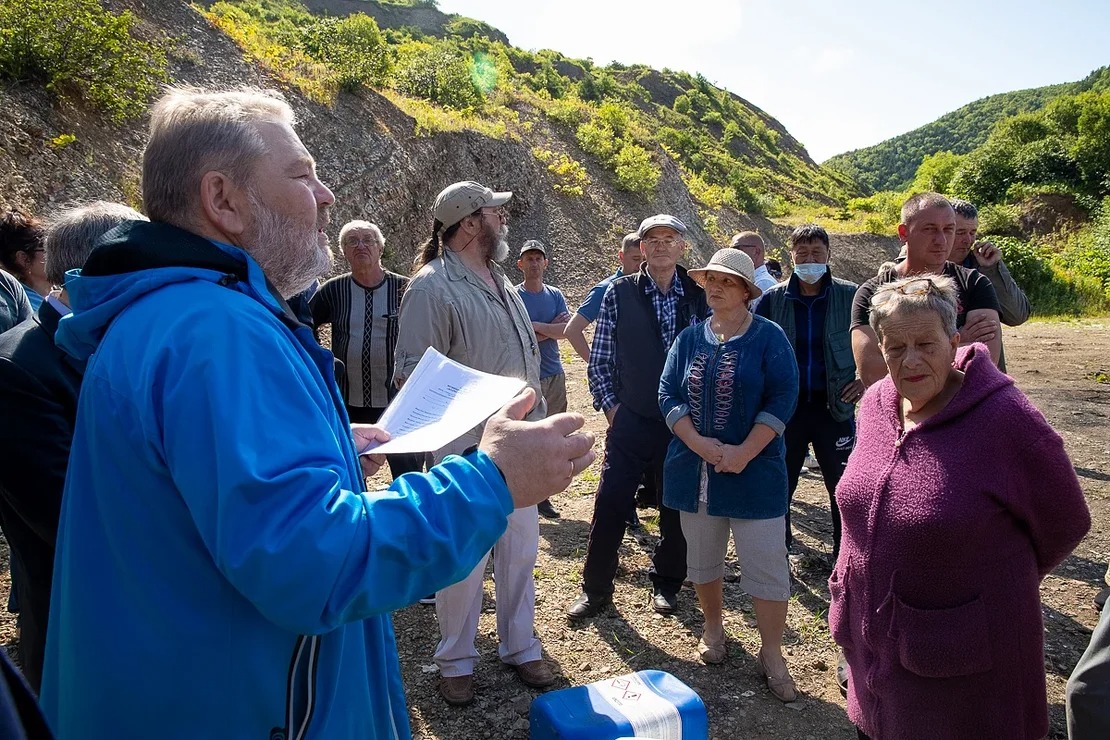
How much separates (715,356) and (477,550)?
251cm

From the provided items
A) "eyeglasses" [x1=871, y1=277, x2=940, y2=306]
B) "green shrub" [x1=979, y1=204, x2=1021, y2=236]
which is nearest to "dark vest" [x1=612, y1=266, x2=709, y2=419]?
"eyeglasses" [x1=871, y1=277, x2=940, y2=306]

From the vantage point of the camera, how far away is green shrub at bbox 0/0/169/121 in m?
10.5

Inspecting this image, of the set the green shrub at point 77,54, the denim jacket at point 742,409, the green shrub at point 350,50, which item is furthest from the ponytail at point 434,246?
the green shrub at point 350,50

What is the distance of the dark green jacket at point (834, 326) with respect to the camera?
4.17 m

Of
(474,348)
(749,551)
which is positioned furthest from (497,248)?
(749,551)

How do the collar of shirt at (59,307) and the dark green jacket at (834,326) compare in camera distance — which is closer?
the collar of shirt at (59,307)

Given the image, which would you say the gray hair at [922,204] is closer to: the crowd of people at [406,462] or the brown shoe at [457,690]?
the crowd of people at [406,462]

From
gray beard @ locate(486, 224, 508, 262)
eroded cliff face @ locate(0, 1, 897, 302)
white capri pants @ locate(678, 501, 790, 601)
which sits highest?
eroded cliff face @ locate(0, 1, 897, 302)

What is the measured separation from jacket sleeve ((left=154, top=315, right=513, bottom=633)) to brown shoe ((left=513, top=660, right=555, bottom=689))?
8.15 ft

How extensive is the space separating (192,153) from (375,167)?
1536cm

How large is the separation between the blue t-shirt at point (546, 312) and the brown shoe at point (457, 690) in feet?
9.75

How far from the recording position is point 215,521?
105 centimetres

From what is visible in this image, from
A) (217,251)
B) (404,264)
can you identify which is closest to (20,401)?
(217,251)

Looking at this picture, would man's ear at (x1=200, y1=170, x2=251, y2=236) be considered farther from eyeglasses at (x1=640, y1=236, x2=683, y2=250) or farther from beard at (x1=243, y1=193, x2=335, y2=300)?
eyeglasses at (x1=640, y1=236, x2=683, y2=250)
